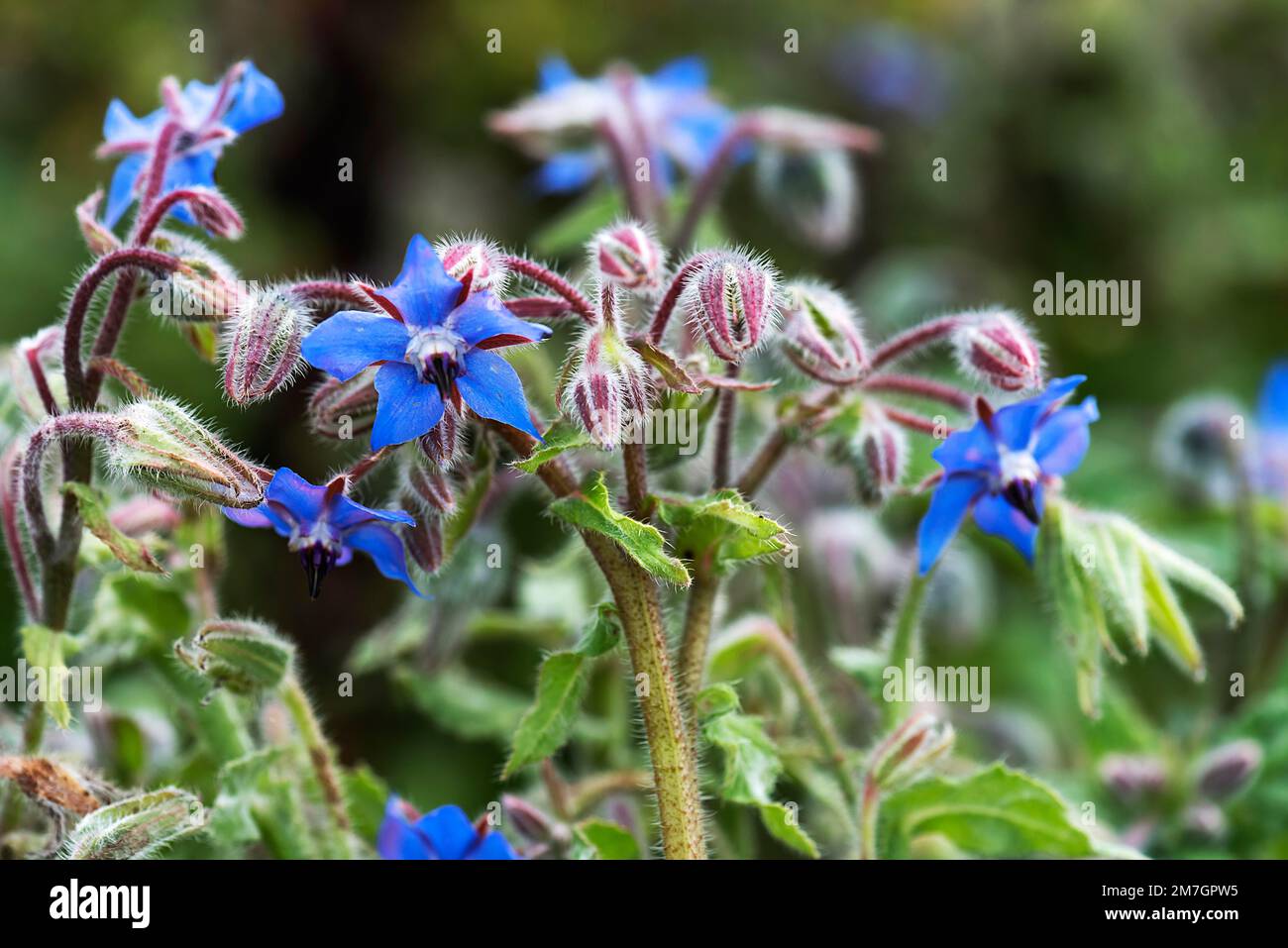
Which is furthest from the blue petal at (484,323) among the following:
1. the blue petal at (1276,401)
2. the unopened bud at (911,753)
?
the blue petal at (1276,401)

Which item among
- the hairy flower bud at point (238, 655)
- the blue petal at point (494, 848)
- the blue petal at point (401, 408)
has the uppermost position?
the blue petal at point (401, 408)

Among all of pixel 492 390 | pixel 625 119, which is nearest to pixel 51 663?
pixel 492 390

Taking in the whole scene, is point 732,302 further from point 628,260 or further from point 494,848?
point 494,848

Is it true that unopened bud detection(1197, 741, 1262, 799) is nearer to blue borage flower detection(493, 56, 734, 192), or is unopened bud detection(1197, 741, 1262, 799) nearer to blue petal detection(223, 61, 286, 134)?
blue borage flower detection(493, 56, 734, 192)

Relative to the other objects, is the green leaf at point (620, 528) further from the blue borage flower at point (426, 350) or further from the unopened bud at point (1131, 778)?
the unopened bud at point (1131, 778)

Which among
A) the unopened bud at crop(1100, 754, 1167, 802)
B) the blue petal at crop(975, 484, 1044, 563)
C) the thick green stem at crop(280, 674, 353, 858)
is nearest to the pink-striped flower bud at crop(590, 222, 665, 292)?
the blue petal at crop(975, 484, 1044, 563)
